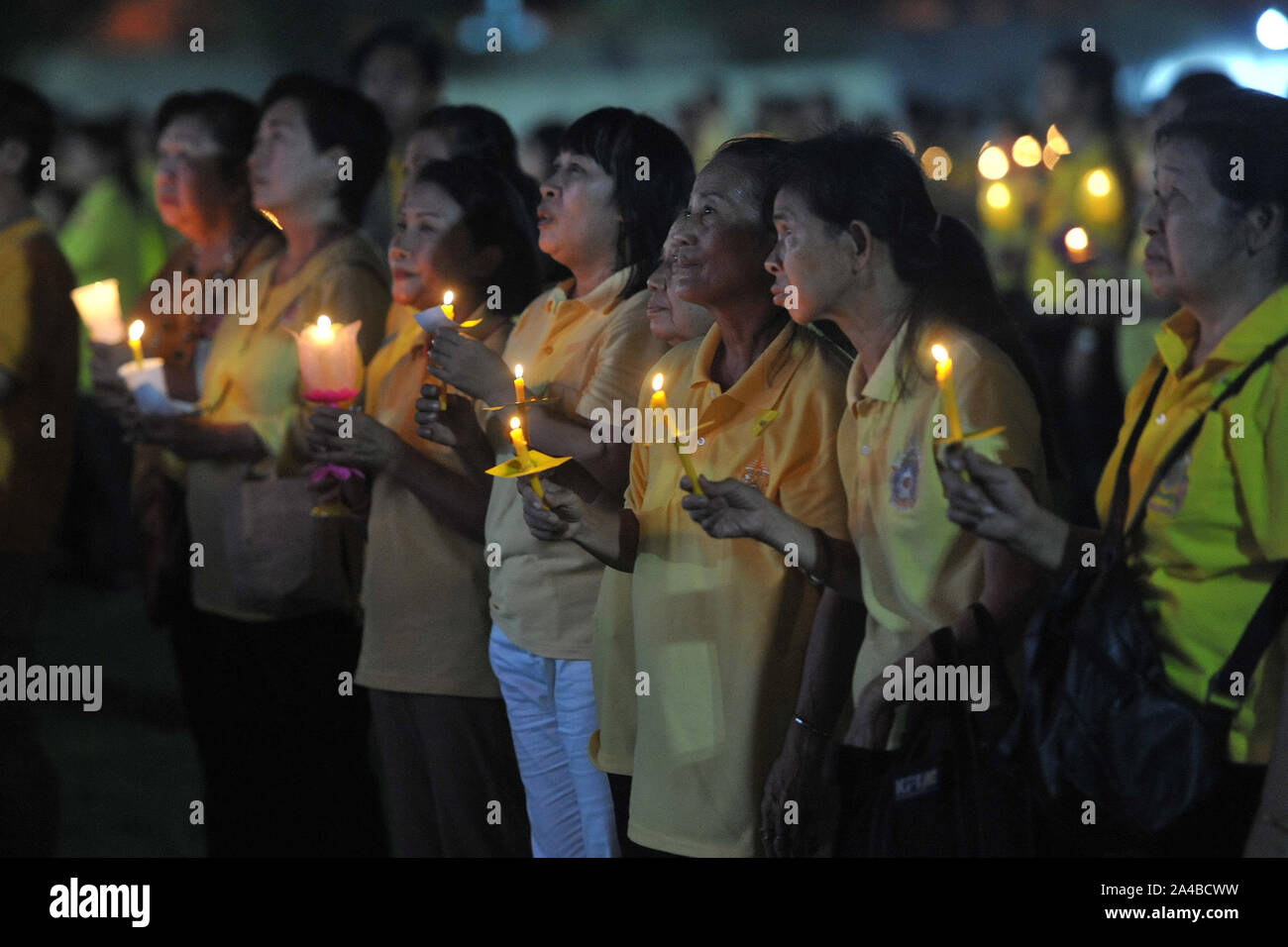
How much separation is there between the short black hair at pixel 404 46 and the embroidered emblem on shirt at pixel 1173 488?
2677mm

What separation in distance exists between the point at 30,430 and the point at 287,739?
0.85 m

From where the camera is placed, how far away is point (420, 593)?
2902 millimetres

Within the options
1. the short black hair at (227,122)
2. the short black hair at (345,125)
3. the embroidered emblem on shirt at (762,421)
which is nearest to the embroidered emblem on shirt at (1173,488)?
the embroidered emblem on shirt at (762,421)

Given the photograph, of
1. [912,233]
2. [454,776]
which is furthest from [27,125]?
[912,233]

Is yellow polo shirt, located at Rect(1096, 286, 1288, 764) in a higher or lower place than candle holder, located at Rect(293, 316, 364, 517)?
lower

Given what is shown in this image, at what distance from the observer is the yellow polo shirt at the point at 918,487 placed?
217 cm

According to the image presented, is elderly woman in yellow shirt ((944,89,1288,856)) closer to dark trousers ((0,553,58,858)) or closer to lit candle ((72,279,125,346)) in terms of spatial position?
lit candle ((72,279,125,346))

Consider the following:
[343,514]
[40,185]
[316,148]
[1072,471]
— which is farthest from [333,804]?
[1072,471]

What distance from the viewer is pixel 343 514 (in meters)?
2.96

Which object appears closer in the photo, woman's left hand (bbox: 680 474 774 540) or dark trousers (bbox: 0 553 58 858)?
woman's left hand (bbox: 680 474 774 540)

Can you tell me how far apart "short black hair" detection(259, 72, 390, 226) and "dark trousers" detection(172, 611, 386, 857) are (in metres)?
0.84

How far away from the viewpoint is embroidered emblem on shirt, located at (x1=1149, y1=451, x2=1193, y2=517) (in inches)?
79.8

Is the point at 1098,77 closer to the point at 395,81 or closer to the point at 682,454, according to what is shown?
the point at 395,81

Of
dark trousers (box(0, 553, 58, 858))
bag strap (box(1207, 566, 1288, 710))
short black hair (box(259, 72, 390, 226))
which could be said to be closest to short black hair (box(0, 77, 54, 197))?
short black hair (box(259, 72, 390, 226))
